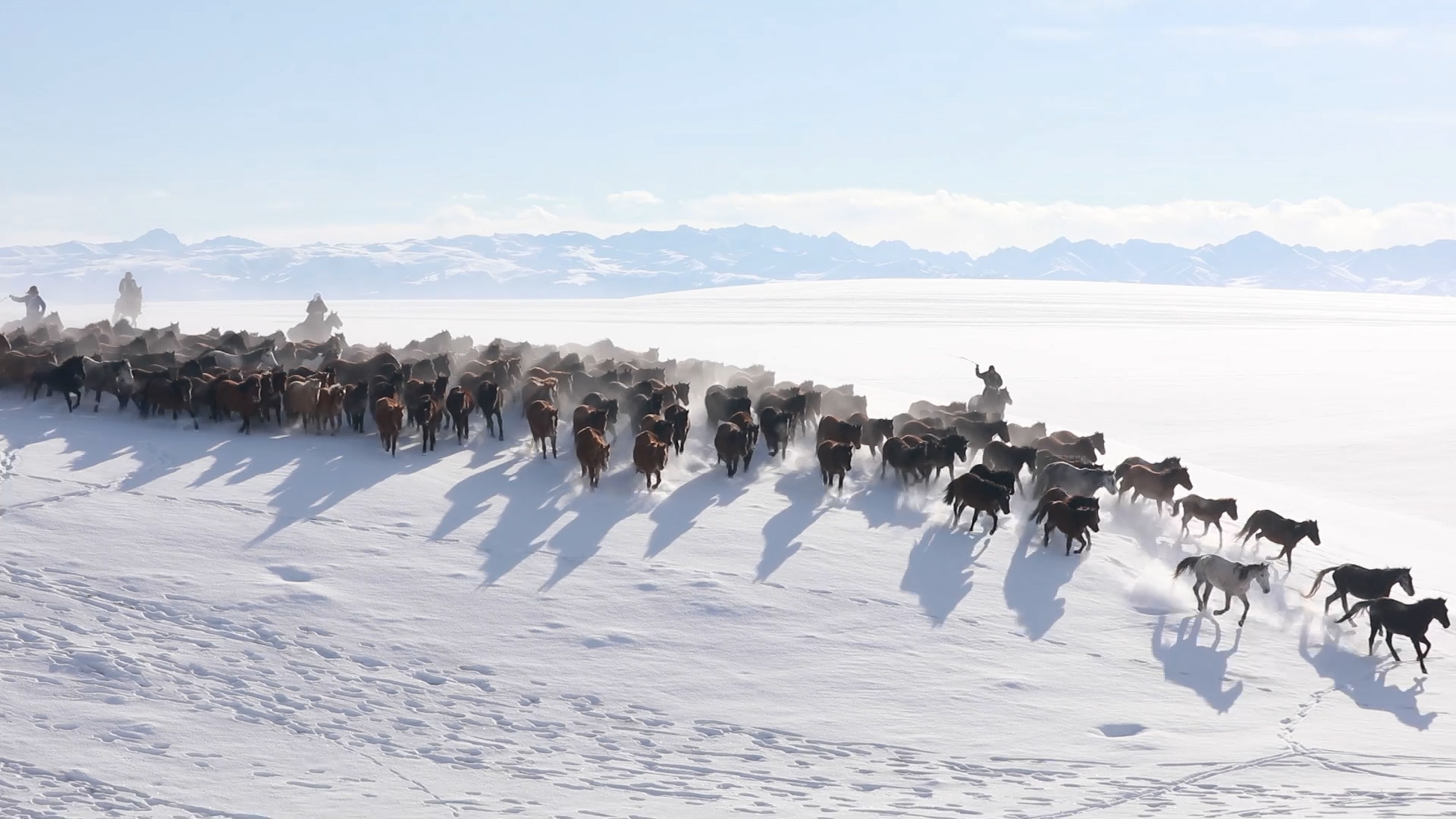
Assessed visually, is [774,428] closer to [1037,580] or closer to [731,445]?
[731,445]

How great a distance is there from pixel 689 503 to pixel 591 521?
1.57m

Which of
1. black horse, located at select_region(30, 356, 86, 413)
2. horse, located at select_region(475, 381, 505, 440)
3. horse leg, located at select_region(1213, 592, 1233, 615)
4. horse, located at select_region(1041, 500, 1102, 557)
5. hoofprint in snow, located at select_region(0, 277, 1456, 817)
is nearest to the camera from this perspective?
hoofprint in snow, located at select_region(0, 277, 1456, 817)

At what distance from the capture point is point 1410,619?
38.7 feet

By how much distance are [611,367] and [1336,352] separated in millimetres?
41054

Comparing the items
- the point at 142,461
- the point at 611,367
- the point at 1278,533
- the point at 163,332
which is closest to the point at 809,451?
the point at 611,367

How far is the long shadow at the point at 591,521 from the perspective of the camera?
13.1 metres

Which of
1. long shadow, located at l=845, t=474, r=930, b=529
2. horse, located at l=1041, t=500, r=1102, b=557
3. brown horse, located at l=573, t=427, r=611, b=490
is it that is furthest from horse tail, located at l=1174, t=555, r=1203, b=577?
brown horse, located at l=573, t=427, r=611, b=490

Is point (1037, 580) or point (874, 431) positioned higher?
point (874, 431)

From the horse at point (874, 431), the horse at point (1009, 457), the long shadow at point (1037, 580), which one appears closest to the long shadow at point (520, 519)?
the horse at point (874, 431)

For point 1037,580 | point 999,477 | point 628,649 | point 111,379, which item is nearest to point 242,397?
point 111,379

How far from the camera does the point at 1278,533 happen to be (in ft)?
47.8

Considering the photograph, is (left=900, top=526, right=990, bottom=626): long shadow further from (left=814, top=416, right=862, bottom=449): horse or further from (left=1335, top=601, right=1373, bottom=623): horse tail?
(left=1335, top=601, right=1373, bottom=623): horse tail

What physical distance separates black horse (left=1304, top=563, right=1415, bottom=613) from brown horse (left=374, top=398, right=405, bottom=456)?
1275cm

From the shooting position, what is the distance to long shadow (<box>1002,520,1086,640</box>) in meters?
→ 12.6
